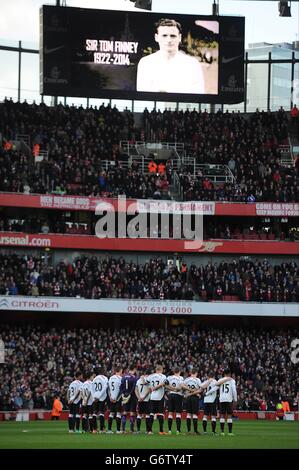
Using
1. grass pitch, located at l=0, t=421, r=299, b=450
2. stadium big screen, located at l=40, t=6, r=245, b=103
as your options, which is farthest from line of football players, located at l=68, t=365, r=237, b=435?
stadium big screen, located at l=40, t=6, r=245, b=103

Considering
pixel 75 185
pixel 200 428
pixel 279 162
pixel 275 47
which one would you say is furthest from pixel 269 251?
pixel 200 428

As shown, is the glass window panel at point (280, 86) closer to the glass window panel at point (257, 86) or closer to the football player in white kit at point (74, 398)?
the glass window panel at point (257, 86)

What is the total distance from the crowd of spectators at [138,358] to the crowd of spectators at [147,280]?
70.6 inches

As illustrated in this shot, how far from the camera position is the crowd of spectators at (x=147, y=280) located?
49094 millimetres

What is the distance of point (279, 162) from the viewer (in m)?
57.4

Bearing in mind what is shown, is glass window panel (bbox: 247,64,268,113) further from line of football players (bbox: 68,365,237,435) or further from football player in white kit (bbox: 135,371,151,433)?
football player in white kit (bbox: 135,371,151,433)

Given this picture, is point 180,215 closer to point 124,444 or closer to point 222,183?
point 222,183

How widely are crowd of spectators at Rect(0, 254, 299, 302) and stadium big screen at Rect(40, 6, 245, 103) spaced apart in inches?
366

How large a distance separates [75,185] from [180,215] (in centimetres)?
542

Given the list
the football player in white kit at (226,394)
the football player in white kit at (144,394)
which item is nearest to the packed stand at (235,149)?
the football player in white kit at (226,394)

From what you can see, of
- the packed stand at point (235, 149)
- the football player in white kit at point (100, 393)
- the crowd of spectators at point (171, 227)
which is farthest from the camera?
the packed stand at point (235, 149)

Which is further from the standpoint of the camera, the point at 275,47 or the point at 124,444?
the point at 275,47

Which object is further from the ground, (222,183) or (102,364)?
(222,183)

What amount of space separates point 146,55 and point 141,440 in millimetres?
32849
